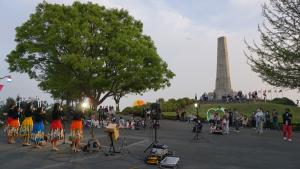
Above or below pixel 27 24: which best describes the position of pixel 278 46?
below

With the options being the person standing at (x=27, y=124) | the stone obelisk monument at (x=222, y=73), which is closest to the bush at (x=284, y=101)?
the stone obelisk monument at (x=222, y=73)

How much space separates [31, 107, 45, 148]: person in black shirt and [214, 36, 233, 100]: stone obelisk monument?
4491 centimetres

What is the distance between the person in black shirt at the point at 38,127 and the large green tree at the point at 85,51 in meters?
16.9

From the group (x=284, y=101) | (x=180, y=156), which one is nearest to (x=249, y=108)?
(x=284, y=101)

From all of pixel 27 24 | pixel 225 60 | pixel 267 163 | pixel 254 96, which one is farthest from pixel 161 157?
pixel 225 60

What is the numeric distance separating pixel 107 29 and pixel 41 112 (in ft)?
68.2

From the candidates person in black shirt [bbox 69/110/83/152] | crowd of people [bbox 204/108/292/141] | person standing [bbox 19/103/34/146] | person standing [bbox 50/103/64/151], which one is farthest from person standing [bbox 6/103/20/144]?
crowd of people [bbox 204/108/292/141]

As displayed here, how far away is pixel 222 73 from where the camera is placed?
2375 inches

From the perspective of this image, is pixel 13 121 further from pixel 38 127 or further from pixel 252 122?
pixel 252 122

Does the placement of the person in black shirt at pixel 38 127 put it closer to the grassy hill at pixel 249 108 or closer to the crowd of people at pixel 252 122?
the crowd of people at pixel 252 122

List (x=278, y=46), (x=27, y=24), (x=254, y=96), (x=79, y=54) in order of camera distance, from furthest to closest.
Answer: (x=254, y=96)
(x=27, y=24)
(x=79, y=54)
(x=278, y=46)

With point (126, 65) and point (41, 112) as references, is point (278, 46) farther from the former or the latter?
point (126, 65)

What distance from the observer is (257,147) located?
21.1 m

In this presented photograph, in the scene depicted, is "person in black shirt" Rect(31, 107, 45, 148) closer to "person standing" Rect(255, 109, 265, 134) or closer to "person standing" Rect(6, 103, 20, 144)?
"person standing" Rect(6, 103, 20, 144)
